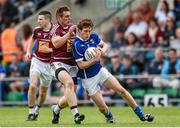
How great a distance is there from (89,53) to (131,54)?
9158 millimetres

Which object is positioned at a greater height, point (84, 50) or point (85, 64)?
point (84, 50)

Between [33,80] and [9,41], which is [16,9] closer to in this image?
[9,41]

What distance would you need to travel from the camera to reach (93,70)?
16.6m

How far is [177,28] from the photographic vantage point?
2548 cm

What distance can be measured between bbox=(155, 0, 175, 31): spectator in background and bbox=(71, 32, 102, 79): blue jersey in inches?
385

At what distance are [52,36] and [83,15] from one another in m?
13.2

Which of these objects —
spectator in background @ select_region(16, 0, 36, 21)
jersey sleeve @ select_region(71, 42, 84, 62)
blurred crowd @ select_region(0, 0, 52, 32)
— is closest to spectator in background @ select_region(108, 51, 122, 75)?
blurred crowd @ select_region(0, 0, 52, 32)

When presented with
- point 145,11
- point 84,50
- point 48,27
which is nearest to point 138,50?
point 145,11

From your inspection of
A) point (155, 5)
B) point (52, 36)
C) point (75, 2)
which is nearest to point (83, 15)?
point (75, 2)

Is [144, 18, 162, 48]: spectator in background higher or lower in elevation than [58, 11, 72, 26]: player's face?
lower

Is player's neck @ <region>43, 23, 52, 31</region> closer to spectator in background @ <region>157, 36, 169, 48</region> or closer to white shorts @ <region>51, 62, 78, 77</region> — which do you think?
white shorts @ <region>51, 62, 78, 77</region>

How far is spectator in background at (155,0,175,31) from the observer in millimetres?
26312

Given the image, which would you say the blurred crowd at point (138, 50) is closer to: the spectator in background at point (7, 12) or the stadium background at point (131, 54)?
the stadium background at point (131, 54)

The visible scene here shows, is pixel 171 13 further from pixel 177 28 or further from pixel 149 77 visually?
pixel 149 77
